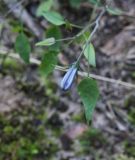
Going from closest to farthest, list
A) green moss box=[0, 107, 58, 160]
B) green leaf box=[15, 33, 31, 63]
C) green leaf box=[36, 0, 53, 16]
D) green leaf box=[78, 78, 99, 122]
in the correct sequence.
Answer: green leaf box=[78, 78, 99, 122], green leaf box=[15, 33, 31, 63], green moss box=[0, 107, 58, 160], green leaf box=[36, 0, 53, 16]

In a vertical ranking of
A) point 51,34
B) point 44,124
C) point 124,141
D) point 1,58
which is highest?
point 51,34

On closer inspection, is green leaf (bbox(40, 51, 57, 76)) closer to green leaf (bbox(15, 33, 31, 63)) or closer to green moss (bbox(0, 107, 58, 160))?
green leaf (bbox(15, 33, 31, 63))

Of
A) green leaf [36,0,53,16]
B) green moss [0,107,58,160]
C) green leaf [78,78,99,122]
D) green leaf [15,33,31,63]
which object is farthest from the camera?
green leaf [36,0,53,16]

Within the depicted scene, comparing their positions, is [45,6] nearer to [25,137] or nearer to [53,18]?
[25,137]

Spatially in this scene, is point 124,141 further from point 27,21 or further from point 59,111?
point 27,21

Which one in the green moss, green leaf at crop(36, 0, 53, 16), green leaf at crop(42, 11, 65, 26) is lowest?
the green moss

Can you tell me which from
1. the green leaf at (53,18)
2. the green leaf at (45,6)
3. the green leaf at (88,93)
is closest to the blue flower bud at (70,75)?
the green leaf at (88,93)

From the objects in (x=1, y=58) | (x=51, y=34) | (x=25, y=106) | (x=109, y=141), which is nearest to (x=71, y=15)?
(x=1, y=58)

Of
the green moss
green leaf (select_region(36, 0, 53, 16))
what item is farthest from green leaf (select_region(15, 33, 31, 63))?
green leaf (select_region(36, 0, 53, 16))
